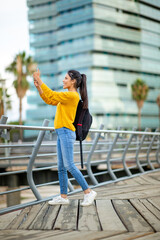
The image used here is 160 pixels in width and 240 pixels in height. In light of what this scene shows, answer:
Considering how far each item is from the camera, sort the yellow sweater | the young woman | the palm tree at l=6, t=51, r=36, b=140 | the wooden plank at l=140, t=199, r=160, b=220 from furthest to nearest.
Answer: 1. the palm tree at l=6, t=51, r=36, b=140
2. the young woman
3. the yellow sweater
4. the wooden plank at l=140, t=199, r=160, b=220

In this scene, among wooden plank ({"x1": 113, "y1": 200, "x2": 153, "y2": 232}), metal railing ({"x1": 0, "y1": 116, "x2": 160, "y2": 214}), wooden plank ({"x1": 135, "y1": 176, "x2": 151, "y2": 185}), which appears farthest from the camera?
wooden plank ({"x1": 135, "y1": 176, "x2": 151, "y2": 185})

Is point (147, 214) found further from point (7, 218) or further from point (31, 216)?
point (7, 218)

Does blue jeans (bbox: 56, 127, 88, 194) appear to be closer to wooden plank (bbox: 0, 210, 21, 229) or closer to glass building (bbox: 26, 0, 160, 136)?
wooden plank (bbox: 0, 210, 21, 229)

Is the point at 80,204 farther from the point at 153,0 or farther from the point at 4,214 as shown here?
the point at 153,0

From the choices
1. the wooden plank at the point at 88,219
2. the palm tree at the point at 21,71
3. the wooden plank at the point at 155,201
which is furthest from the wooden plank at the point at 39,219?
the palm tree at the point at 21,71

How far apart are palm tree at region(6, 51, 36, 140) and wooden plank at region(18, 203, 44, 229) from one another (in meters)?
37.1

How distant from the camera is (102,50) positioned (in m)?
72.9

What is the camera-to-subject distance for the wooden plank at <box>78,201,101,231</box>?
3.19 metres

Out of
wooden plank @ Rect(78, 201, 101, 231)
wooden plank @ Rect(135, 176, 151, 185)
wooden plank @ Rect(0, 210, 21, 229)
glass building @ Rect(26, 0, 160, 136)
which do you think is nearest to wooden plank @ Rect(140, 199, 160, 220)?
wooden plank @ Rect(78, 201, 101, 231)

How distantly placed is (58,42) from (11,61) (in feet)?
121

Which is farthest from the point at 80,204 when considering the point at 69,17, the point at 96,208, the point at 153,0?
the point at 153,0

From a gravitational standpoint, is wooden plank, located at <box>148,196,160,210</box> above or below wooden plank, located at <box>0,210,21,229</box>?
below

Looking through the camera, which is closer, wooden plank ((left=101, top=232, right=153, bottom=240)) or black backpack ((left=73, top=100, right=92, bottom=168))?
wooden plank ((left=101, top=232, right=153, bottom=240))

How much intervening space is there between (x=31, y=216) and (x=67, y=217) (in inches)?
15.9
